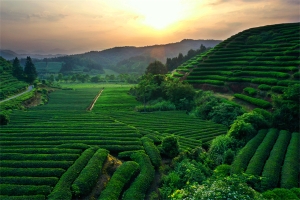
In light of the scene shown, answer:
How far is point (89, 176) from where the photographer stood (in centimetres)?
1912

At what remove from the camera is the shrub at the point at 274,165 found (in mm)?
19938

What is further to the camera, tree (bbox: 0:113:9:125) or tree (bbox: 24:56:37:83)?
tree (bbox: 24:56:37:83)

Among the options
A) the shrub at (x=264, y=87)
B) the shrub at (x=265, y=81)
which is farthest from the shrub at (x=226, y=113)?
the shrub at (x=265, y=81)

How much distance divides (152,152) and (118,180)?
23.0 feet

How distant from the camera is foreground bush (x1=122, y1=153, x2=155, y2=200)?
18.0 meters

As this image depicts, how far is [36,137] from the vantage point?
29.1 m

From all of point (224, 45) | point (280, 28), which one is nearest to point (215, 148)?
point (224, 45)

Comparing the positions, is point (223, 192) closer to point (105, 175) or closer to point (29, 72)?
point (105, 175)

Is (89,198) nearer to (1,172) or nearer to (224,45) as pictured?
(1,172)

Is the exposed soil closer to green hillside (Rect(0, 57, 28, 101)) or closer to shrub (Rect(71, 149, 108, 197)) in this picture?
shrub (Rect(71, 149, 108, 197))

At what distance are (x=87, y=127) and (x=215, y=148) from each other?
1972cm

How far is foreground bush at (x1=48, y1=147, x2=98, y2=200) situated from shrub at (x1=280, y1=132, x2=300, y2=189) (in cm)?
1861

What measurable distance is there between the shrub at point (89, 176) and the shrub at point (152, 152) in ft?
17.1

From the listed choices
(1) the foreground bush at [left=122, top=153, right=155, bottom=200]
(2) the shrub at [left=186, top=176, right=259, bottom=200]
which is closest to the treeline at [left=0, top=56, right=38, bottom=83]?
(1) the foreground bush at [left=122, top=153, right=155, bottom=200]
